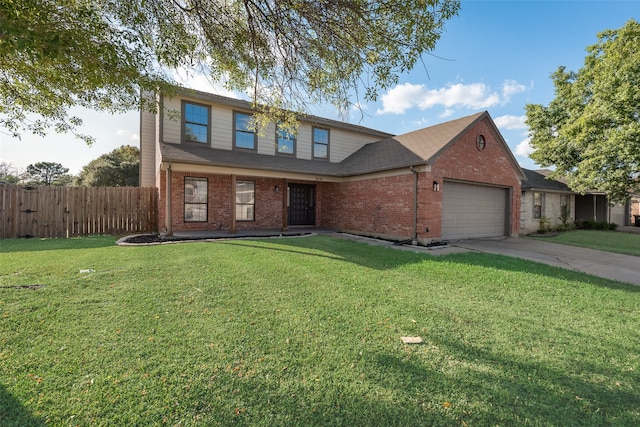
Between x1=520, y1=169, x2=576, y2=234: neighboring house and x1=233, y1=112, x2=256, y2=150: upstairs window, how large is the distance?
47.0 ft

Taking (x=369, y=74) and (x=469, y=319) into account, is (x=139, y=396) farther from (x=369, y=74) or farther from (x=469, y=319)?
(x=369, y=74)

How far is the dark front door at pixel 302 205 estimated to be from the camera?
13.8 metres

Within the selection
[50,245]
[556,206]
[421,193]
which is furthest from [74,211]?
[556,206]

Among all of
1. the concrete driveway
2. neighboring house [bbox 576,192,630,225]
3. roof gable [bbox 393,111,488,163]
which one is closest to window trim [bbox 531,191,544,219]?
neighboring house [bbox 576,192,630,225]

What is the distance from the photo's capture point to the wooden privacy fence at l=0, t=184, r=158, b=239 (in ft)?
31.8

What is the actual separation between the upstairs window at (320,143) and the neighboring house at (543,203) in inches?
425

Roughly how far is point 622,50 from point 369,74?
16.1 m

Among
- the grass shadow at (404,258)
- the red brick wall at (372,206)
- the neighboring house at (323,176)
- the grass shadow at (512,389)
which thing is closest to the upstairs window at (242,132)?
the neighboring house at (323,176)

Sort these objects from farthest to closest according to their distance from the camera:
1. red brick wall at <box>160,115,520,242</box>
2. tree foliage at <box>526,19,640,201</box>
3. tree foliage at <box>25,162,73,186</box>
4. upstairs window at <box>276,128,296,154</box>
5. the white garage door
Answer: tree foliage at <box>25,162,73,186</box> < upstairs window at <box>276,128,296,154</box> < tree foliage at <box>526,19,640,201</box> < the white garage door < red brick wall at <box>160,115,520,242</box>

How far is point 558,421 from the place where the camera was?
6.79 feet

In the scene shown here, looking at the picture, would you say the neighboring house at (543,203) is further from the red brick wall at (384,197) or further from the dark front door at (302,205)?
the dark front door at (302,205)

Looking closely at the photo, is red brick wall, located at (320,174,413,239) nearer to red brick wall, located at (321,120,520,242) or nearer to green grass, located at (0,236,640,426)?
red brick wall, located at (321,120,520,242)

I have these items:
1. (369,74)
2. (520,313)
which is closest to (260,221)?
(369,74)

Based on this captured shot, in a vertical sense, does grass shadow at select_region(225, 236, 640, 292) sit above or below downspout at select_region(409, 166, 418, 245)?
below
